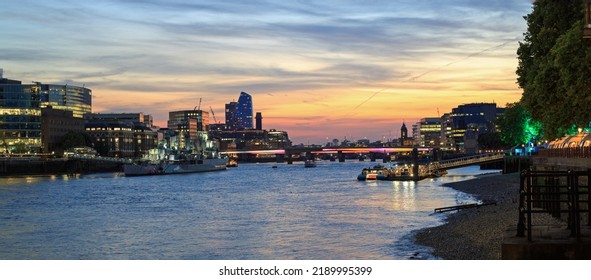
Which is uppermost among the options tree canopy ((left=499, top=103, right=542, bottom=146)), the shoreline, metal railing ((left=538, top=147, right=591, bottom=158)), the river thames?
tree canopy ((left=499, top=103, right=542, bottom=146))

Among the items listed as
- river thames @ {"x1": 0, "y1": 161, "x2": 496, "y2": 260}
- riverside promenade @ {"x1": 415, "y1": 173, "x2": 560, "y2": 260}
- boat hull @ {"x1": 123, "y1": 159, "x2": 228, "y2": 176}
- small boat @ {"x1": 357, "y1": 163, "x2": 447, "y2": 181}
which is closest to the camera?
riverside promenade @ {"x1": 415, "y1": 173, "x2": 560, "y2": 260}

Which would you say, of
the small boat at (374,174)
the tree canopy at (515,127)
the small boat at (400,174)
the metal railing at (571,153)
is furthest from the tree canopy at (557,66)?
the tree canopy at (515,127)

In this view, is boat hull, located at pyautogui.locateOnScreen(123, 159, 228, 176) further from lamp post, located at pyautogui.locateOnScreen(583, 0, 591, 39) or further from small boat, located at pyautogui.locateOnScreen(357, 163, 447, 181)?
lamp post, located at pyautogui.locateOnScreen(583, 0, 591, 39)

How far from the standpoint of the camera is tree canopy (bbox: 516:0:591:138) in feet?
118

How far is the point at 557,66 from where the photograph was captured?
36.8 metres

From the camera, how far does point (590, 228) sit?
25.6m

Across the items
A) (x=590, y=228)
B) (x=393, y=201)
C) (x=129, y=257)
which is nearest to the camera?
(x=590, y=228)

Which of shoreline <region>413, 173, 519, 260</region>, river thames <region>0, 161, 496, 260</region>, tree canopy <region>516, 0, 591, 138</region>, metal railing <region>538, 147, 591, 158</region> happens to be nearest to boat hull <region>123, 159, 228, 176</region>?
river thames <region>0, 161, 496, 260</region>

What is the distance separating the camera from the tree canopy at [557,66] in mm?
35938

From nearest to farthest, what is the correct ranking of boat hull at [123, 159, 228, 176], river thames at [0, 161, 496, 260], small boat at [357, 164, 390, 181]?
river thames at [0, 161, 496, 260]
small boat at [357, 164, 390, 181]
boat hull at [123, 159, 228, 176]

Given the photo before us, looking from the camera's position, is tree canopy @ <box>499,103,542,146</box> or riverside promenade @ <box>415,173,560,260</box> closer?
riverside promenade @ <box>415,173,560,260</box>
